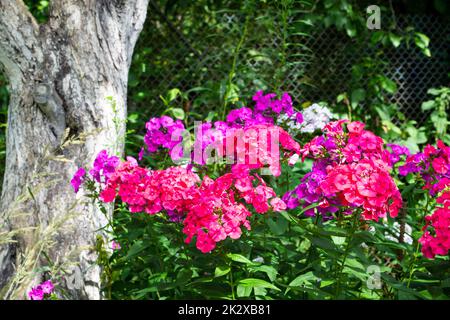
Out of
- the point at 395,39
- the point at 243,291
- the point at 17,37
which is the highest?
the point at 395,39

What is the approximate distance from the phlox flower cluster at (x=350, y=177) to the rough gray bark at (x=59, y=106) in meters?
1.33

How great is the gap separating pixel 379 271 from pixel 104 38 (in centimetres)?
202

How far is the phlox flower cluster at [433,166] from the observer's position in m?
2.64

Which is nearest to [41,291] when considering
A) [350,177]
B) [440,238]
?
[350,177]

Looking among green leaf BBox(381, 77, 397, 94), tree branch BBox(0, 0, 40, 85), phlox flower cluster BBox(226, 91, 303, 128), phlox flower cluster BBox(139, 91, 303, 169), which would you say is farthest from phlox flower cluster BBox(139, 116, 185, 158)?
green leaf BBox(381, 77, 397, 94)

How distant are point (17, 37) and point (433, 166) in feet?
7.40

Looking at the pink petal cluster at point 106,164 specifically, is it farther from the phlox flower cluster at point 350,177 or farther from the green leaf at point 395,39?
the green leaf at point 395,39

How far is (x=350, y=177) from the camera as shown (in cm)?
222

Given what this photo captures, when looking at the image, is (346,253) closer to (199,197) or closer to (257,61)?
(199,197)

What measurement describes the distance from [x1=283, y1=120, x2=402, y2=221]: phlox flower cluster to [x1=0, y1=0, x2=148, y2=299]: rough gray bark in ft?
4.36

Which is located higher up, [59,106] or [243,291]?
[59,106]

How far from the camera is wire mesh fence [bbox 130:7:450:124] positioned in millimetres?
5766

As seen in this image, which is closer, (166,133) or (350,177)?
(350,177)

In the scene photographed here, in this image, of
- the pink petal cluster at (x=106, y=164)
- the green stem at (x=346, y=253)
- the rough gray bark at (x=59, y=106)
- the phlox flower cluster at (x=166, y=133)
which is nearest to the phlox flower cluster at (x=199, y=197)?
the pink petal cluster at (x=106, y=164)
